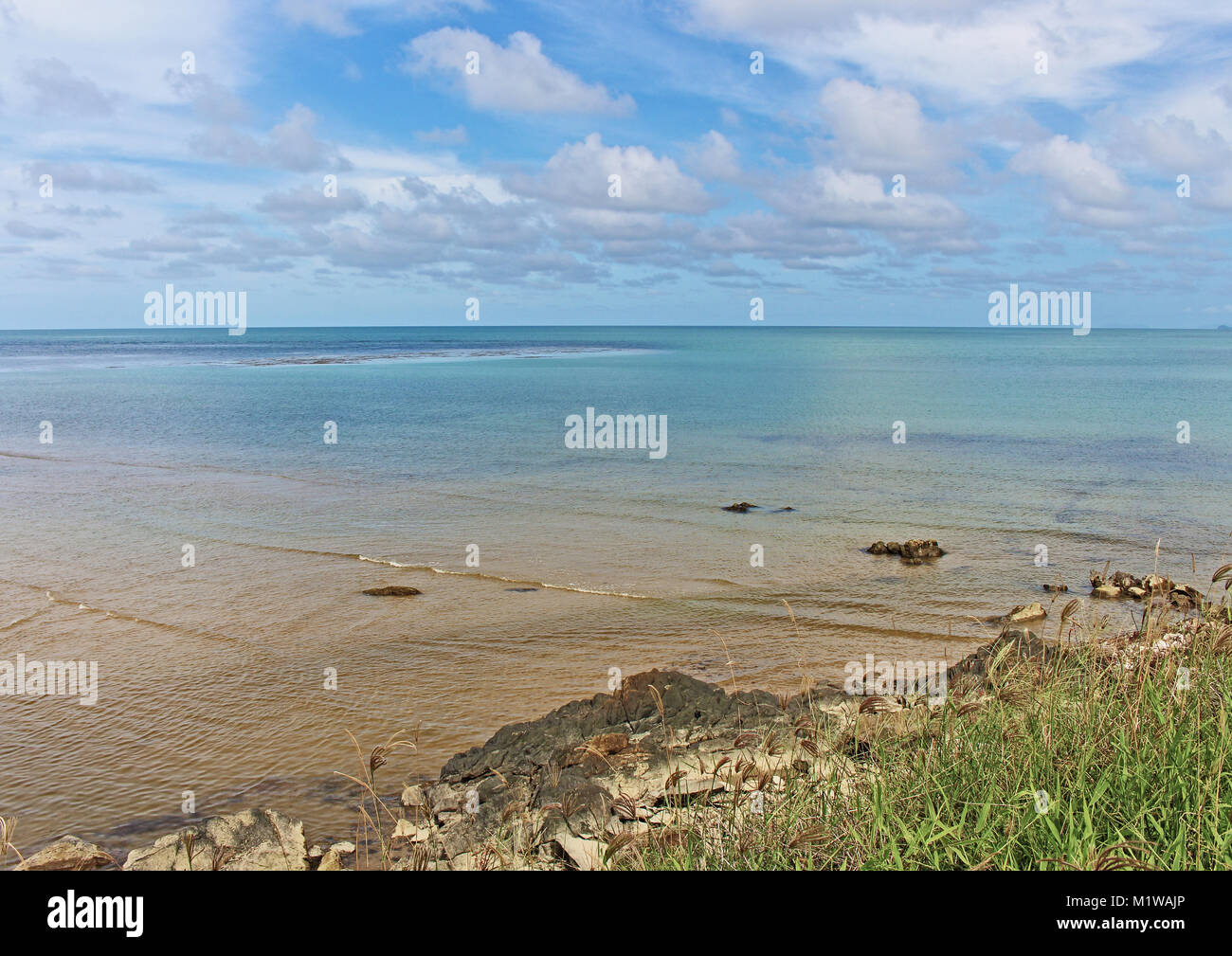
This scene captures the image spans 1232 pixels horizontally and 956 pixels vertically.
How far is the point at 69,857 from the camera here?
5.40 metres

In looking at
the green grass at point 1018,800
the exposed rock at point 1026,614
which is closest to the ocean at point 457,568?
the exposed rock at point 1026,614

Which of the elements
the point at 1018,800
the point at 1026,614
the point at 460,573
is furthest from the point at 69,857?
the point at 1026,614

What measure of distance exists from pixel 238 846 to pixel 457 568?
26.8ft

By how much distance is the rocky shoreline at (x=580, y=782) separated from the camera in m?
5.00

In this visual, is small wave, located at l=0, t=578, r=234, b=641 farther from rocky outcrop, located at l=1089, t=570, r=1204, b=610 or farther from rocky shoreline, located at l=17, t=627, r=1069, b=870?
rocky outcrop, located at l=1089, t=570, r=1204, b=610

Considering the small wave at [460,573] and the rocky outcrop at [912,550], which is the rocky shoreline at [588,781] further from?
the rocky outcrop at [912,550]

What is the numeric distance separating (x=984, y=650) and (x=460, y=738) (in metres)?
5.08

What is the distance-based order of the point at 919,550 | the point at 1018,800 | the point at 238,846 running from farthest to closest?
the point at 919,550, the point at 238,846, the point at 1018,800

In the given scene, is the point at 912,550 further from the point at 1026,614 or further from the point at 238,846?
the point at 238,846

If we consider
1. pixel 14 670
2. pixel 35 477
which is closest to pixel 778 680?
pixel 14 670

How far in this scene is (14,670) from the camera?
9398 millimetres

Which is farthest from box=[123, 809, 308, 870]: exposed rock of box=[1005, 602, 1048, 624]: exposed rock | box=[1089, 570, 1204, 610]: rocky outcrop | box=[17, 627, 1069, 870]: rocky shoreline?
box=[1089, 570, 1204, 610]: rocky outcrop

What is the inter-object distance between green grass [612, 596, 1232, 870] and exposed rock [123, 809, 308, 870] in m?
2.54
